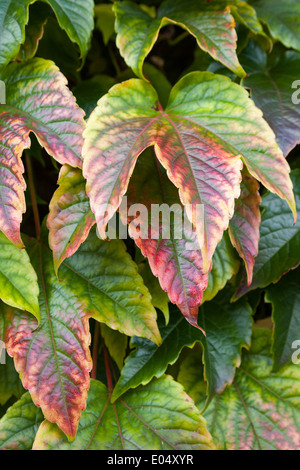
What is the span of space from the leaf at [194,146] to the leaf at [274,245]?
6.6 inches

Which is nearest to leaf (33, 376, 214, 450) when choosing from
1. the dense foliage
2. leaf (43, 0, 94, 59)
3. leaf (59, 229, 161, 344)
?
the dense foliage

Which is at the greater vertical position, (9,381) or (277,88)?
(277,88)

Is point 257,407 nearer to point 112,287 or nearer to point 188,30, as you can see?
point 112,287

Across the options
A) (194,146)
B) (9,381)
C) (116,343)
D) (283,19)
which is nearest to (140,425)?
(116,343)

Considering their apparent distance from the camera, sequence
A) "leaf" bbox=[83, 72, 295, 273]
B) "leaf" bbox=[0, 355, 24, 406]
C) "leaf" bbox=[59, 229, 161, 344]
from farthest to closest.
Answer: "leaf" bbox=[0, 355, 24, 406] → "leaf" bbox=[59, 229, 161, 344] → "leaf" bbox=[83, 72, 295, 273]

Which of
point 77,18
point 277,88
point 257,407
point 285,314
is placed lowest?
point 257,407

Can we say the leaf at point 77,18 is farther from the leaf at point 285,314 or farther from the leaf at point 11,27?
the leaf at point 285,314

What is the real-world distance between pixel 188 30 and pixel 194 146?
204mm

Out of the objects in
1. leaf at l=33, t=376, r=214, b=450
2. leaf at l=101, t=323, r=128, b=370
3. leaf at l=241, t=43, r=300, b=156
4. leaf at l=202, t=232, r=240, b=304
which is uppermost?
leaf at l=241, t=43, r=300, b=156

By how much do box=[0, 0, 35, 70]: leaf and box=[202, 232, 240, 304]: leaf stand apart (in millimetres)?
364

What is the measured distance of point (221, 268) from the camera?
0.66m

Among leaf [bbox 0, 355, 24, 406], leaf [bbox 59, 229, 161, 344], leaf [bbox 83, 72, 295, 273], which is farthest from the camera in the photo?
leaf [bbox 0, 355, 24, 406]

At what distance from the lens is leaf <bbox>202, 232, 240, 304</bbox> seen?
66cm

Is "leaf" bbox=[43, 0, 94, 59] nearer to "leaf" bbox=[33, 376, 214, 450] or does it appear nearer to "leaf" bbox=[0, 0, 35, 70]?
"leaf" bbox=[0, 0, 35, 70]
